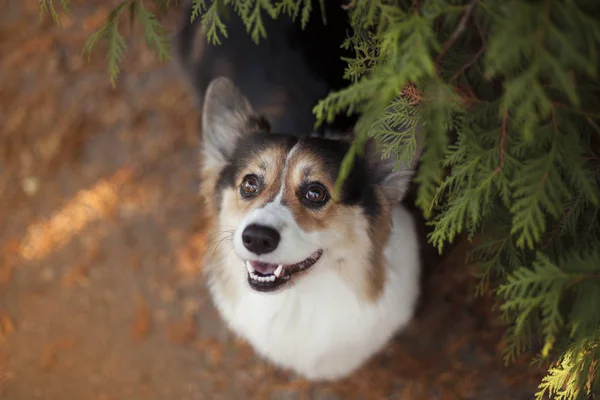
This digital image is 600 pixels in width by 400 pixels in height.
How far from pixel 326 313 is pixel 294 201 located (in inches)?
25.4

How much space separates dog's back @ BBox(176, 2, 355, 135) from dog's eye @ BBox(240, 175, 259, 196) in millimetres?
622

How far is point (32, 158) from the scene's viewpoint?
364 centimetres

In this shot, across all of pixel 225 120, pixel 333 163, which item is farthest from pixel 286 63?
pixel 333 163

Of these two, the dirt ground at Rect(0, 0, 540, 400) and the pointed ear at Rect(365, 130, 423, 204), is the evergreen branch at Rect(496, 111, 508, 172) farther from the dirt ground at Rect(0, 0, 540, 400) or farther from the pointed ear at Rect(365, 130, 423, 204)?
the dirt ground at Rect(0, 0, 540, 400)

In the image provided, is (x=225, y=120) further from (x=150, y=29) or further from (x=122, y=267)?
(x=122, y=267)

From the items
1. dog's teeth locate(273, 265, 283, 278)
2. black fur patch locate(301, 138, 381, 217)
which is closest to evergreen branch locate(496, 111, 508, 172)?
black fur patch locate(301, 138, 381, 217)

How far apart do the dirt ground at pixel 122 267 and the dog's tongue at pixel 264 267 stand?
48.2 inches

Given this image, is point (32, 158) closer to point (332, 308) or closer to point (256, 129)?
point (256, 129)

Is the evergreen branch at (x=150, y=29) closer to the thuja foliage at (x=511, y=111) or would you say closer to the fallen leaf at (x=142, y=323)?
the thuja foliage at (x=511, y=111)

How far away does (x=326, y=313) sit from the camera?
229 centimetres

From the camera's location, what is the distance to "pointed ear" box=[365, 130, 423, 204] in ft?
6.69

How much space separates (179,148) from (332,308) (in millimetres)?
1949

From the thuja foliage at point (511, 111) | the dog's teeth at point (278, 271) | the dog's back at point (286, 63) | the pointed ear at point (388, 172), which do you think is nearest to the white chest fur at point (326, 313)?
the dog's teeth at point (278, 271)

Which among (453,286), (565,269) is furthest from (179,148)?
(565,269)
